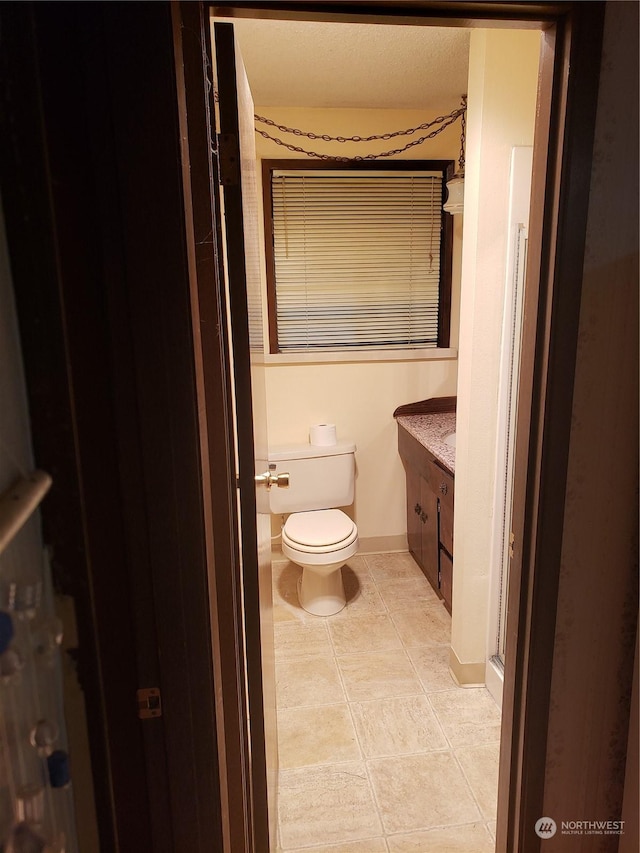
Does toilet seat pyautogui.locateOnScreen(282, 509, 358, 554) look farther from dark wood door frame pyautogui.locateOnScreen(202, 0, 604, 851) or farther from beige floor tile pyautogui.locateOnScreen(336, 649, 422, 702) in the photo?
dark wood door frame pyautogui.locateOnScreen(202, 0, 604, 851)

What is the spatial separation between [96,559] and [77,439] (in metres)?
0.18

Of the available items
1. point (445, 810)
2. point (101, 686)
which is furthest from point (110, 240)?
point (445, 810)

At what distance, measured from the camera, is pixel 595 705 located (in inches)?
47.0

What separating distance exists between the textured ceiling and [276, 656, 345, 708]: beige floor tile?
2423mm

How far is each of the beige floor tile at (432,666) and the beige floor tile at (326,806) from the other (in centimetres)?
50

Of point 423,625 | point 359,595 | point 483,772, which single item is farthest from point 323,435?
point 483,772

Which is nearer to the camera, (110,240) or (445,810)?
(110,240)

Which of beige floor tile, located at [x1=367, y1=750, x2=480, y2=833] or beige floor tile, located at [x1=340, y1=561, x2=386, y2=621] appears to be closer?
beige floor tile, located at [x1=367, y1=750, x2=480, y2=833]

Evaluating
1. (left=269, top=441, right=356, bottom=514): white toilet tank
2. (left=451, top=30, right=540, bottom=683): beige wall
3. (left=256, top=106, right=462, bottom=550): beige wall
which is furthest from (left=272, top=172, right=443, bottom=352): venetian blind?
(left=451, top=30, right=540, bottom=683): beige wall

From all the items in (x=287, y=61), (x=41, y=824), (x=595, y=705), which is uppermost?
(x=287, y=61)

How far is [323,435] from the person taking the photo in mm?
2916

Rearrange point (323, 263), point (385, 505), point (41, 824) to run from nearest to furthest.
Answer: point (41, 824), point (323, 263), point (385, 505)

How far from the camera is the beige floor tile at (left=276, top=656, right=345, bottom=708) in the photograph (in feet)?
6.90

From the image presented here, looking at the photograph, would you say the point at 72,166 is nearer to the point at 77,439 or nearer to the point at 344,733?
the point at 77,439
